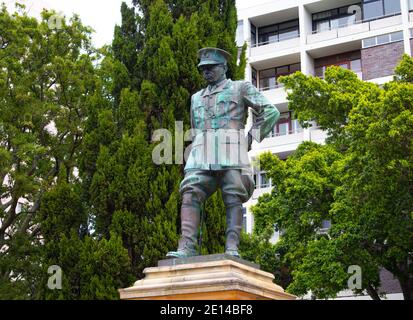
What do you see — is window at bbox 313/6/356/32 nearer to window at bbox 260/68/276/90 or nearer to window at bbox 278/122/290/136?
window at bbox 260/68/276/90

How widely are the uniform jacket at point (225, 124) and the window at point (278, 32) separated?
30.0 m

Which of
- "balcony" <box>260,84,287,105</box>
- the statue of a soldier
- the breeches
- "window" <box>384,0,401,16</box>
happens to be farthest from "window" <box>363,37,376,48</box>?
the breeches

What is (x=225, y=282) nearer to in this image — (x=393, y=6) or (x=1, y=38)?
(x=1, y=38)

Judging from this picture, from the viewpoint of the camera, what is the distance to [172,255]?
800 cm

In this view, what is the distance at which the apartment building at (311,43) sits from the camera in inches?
1314

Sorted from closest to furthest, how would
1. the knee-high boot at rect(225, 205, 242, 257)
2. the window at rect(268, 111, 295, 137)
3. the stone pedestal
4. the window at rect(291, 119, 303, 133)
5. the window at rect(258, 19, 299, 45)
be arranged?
1. the stone pedestal
2. the knee-high boot at rect(225, 205, 242, 257)
3. the window at rect(291, 119, 303, 133)
4. the window at rect(268, 111, 295, 137)
5. the window at rect(258, 19, 299, 45)

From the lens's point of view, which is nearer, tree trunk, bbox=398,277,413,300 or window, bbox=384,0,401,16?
tree trunk, bbox=398,277,413,300

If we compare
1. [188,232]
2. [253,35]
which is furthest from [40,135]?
[253,35]

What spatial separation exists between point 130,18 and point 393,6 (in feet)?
67.0

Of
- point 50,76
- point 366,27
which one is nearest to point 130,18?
point 50,76

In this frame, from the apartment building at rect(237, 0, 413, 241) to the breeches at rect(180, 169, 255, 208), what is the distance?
2488cm

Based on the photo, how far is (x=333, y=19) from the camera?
1462 inches

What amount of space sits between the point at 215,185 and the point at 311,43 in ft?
94.8

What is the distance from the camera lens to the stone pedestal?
7312 millimetres
